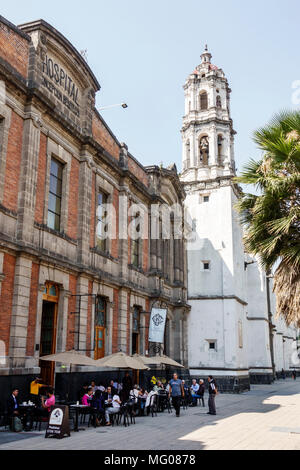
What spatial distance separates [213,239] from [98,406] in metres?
22.6

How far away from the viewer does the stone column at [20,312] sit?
15.2 meters

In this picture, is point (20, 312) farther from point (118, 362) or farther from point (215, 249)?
point (215, 249)

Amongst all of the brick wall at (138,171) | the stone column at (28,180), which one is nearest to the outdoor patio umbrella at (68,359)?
the stone column at (28,180)

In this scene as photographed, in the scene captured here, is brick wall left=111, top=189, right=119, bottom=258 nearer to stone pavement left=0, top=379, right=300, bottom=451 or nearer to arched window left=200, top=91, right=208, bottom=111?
stone pavement left=0, top=379, right=300, bottom=451

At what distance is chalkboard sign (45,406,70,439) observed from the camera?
40.8 ft

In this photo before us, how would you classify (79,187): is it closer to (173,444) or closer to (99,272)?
(99,272)

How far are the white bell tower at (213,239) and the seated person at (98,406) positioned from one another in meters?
18.8

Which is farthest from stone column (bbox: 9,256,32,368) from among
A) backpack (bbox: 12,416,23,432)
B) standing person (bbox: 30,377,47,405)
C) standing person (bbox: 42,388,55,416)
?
backpack (bbox: 12,416,23,432)

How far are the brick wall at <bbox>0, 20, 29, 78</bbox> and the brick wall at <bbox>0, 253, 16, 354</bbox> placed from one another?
7257mm

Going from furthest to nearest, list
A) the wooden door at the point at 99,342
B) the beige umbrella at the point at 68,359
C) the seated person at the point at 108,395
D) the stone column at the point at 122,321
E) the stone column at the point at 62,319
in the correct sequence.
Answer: the stone column at the point at 122,321 → the wooden door at the point at 99,342 → the stone column at the point at 62,319 → the seated person at the point at 108,395 → the beige umbrella at the point at 68,359

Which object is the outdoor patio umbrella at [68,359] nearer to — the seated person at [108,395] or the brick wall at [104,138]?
the seated person at [108,395]

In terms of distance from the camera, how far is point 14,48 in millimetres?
17328

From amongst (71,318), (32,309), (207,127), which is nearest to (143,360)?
(71,318)
